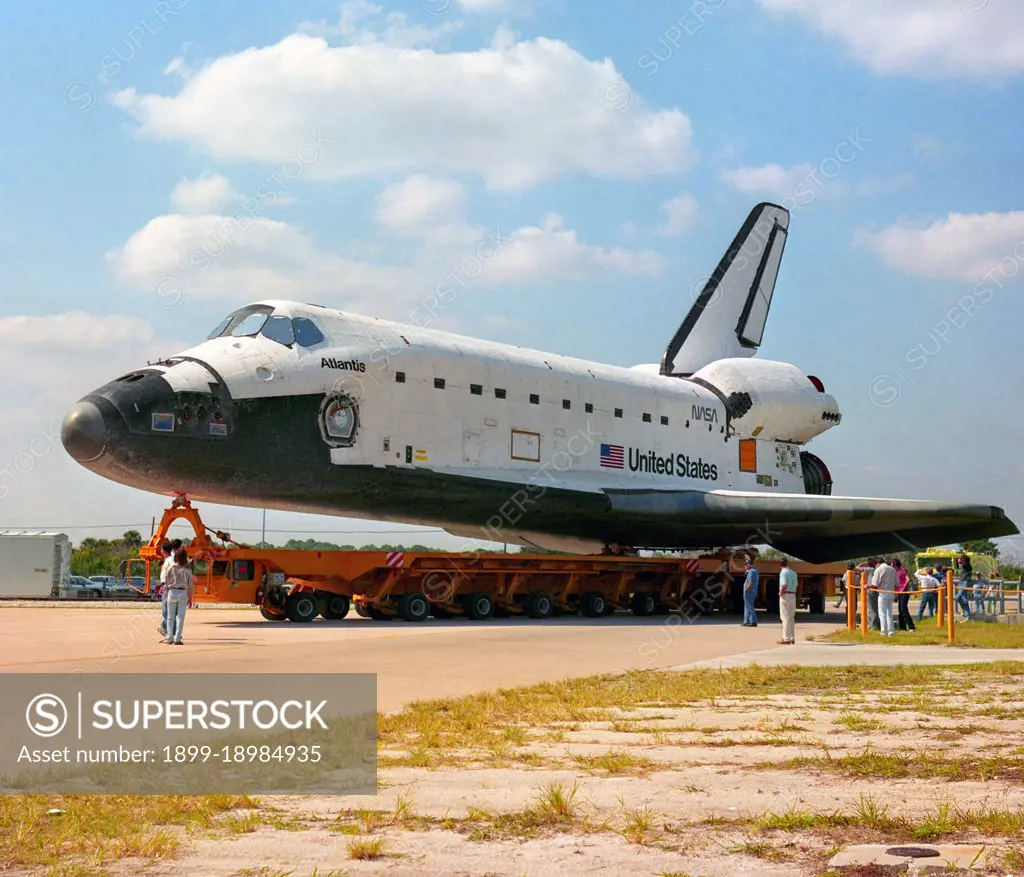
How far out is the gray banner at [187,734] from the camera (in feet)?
15.1

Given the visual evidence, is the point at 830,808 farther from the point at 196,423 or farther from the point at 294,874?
the point at 196,423

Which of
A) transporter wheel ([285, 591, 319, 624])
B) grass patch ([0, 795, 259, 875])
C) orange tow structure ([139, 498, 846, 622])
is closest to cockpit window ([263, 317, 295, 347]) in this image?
orange tow structure ([139, 498, 846, 622])

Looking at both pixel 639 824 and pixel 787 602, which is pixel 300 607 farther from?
pixel 639 824

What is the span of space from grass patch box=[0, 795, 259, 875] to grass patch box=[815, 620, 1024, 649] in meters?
10.7

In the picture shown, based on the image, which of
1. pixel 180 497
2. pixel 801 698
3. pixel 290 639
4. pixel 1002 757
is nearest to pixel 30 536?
pixel 180 497

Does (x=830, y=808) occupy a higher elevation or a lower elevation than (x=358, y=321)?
lower

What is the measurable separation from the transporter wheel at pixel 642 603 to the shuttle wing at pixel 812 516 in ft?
4.67

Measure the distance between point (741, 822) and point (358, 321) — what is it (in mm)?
12657

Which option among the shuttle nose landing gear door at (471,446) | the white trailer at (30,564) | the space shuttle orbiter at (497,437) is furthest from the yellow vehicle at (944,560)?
the white trailer at (30,564)

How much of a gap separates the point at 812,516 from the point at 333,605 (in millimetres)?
8787

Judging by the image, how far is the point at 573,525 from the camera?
18.6m

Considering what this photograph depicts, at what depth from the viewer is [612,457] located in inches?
752

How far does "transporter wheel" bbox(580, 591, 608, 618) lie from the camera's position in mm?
18875

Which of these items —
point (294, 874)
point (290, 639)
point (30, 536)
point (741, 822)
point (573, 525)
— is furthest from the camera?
point (30, 536)
